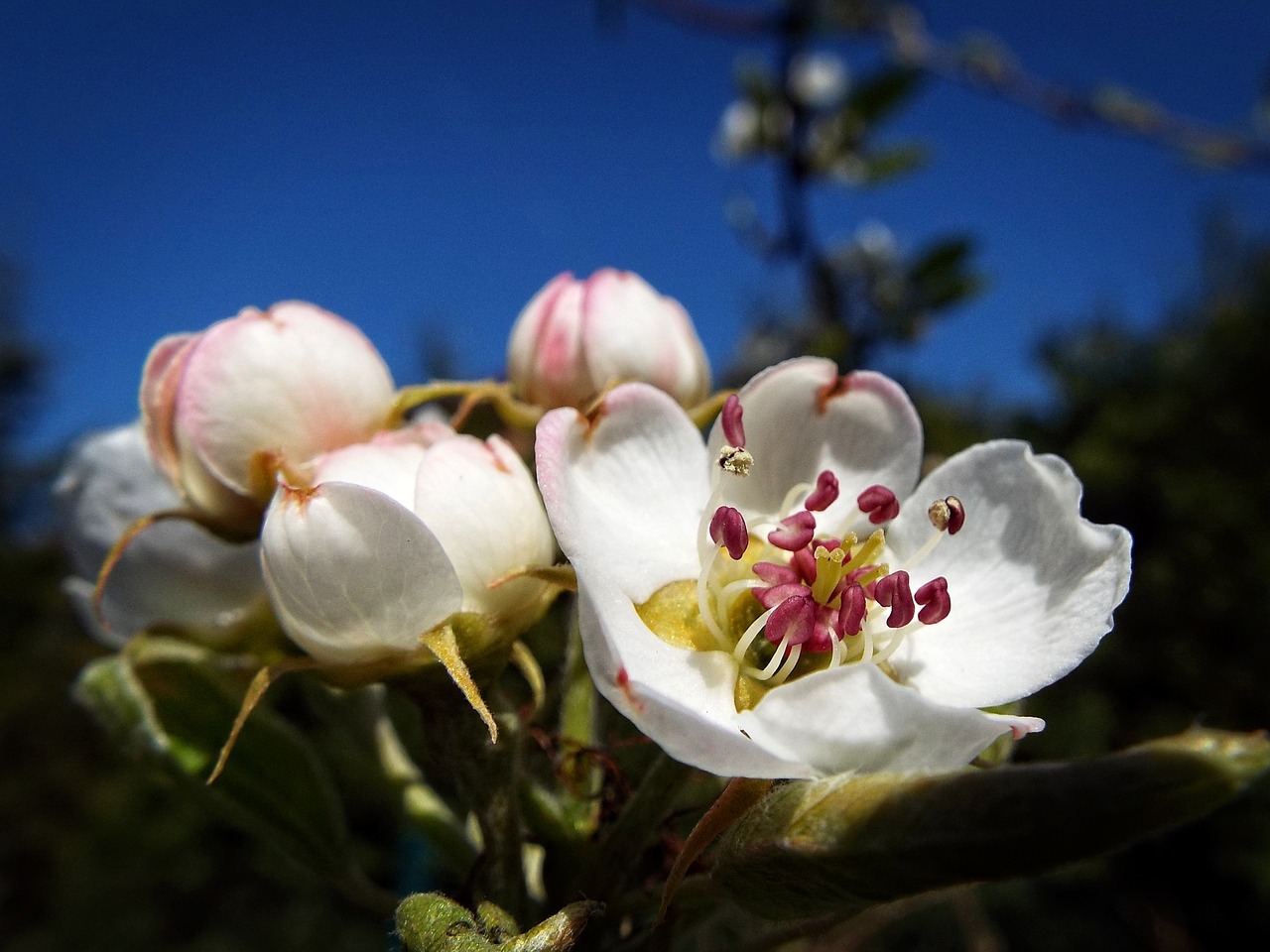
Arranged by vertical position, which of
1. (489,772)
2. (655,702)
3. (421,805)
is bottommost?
(421,805)

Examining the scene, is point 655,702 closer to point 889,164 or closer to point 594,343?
point 594,343

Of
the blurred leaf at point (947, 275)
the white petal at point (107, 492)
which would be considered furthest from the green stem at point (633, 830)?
the blurred leaf at point (947, 275)

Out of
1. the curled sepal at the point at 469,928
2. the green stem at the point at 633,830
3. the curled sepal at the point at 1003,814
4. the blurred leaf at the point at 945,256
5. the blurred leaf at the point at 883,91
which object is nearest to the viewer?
the curled sepal at the point at 1003,814

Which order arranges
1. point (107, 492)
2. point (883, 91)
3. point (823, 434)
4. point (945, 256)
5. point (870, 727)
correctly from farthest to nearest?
point (883, 91)
point (945, 256)
point (107, 492)
point (823, 434)
point (870, 727)

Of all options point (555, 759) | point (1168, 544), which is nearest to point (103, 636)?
point (555, 759)

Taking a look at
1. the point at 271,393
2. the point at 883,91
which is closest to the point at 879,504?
the point at 271,393

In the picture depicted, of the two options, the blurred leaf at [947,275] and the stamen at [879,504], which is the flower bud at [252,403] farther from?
the blurred leaf at [947,275]

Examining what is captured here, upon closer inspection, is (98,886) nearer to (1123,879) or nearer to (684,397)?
(684,397)
